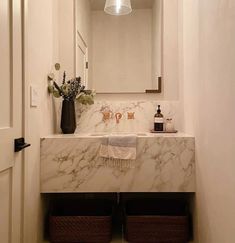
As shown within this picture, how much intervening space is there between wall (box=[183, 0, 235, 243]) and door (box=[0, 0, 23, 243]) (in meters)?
0.97

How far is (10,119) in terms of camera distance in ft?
4.26

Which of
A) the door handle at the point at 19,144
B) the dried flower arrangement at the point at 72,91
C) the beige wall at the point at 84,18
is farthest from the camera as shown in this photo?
the beige wall at the point at 84,18

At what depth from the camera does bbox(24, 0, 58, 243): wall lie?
1.52 m

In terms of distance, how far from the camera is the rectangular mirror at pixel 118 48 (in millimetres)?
2236

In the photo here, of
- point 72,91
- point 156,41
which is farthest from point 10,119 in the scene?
point 156,41

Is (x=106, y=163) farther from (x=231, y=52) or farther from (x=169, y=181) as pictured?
(x=231, y=52)

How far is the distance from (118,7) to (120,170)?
132cm

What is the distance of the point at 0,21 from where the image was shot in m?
1.17

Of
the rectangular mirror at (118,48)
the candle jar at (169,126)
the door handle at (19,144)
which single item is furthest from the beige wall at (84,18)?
the door handle at (19,144)

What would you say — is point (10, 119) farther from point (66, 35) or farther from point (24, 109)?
point (66, 35)

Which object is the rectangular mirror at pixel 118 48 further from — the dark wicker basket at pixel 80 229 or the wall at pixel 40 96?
the dark wicker basket at pixel 80 229

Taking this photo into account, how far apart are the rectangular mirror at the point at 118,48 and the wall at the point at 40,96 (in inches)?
12.4

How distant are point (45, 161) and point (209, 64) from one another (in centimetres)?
114

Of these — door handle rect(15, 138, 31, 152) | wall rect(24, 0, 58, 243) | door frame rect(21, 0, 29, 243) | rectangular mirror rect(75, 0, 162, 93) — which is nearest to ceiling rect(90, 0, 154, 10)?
rectangular mirror rect(75, 0, 162, 93)
